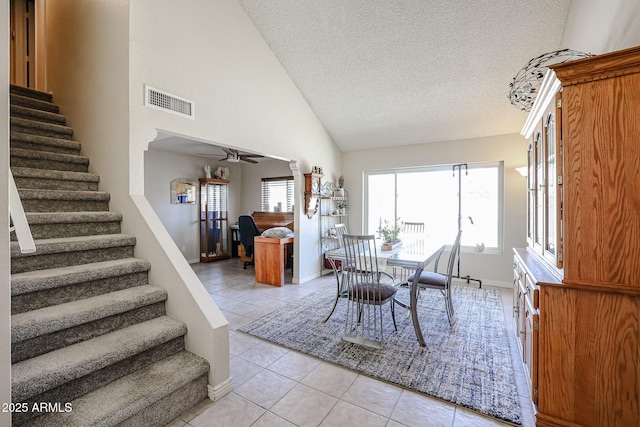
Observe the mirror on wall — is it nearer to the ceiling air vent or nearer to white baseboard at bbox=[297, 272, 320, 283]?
white baseboard at bbox=[297, 272, 320, 283]

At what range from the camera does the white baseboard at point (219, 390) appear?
190cm

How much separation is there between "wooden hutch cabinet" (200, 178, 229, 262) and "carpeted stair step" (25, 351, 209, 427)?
4.91m

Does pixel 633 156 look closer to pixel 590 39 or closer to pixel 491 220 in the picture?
pixel 590 39

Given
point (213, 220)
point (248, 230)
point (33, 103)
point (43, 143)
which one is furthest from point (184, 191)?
point (43, 143)

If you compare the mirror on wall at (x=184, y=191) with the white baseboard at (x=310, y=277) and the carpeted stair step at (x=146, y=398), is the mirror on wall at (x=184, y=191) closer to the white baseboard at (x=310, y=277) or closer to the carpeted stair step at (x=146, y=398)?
the white baseboard at (x=310, y=277)

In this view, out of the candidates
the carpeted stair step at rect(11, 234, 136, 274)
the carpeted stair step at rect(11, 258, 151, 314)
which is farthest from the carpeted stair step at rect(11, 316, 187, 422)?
the carpeted stair step at rect(11, 234, 136, 274)

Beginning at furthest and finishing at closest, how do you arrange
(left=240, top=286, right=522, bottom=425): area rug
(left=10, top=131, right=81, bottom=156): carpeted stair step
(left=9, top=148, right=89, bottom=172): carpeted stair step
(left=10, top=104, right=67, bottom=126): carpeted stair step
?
(left=10, top=104, right=67, bottom=126): carpeted stair step
(left=10, top=131, right=81, bottom=156): carpeted stair step
(left=9, top=148, right=89, bottom=172): carpeted stair step
(left=240, top=286, right=522, bottom=425): area rug

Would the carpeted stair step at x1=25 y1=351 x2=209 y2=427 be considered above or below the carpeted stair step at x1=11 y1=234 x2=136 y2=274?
below

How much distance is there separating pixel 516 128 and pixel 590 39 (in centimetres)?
233

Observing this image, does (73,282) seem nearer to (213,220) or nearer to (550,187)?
(550,187)

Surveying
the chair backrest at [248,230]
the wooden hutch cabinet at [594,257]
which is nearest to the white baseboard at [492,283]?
the wooden hutch cabinet at [594,257]

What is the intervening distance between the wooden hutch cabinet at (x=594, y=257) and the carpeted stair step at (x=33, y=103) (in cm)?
471

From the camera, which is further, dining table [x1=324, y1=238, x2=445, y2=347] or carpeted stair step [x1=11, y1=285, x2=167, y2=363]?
dining table [x1=324, y1=238, x2=445, y2=347]

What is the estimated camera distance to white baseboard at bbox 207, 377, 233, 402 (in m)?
1.90
